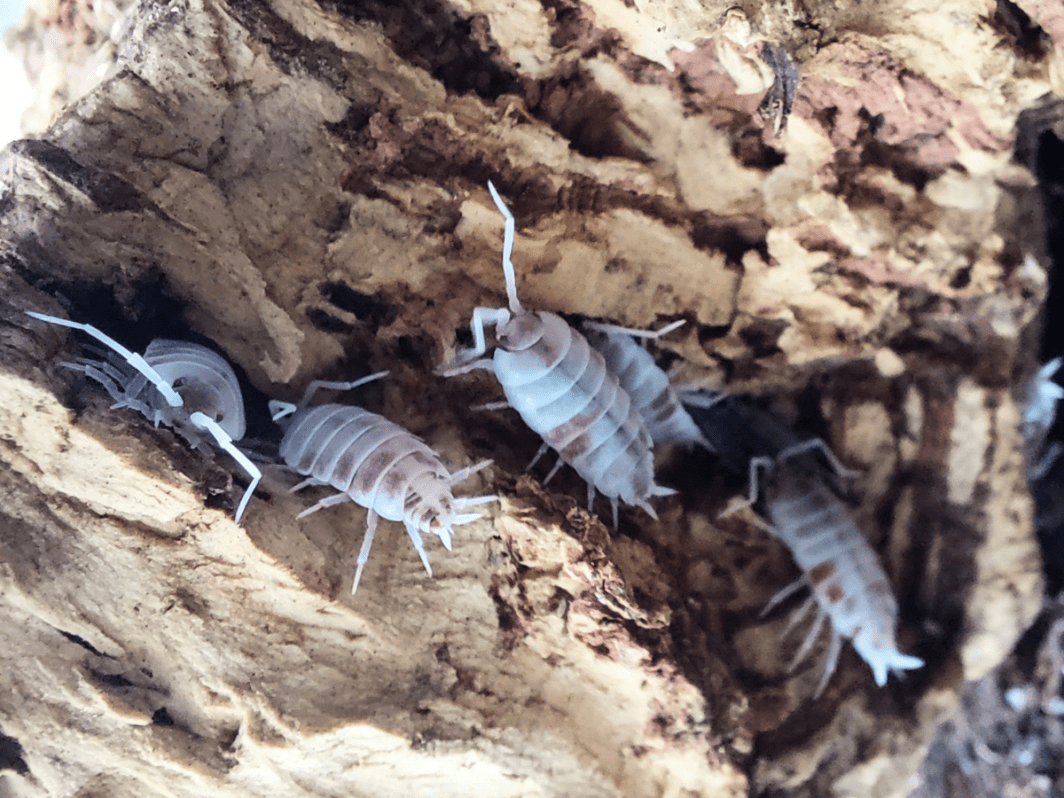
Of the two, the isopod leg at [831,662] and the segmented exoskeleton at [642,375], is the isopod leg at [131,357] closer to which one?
the segmented exoskeleton at [642,375]

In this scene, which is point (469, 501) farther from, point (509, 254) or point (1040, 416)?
point (1040, 416)

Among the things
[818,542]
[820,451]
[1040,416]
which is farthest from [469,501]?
[1040,416]

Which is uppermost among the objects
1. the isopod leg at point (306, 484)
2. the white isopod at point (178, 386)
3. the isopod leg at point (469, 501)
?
the white isopod at point (178, 386)

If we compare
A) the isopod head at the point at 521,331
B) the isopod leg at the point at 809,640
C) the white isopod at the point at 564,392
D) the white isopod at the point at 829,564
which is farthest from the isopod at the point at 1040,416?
the isopod head at the point at 521,331

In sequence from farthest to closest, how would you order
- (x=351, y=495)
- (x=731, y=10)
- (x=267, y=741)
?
(x=351, y=495), (x=267, y=741), (x=731, y=10)

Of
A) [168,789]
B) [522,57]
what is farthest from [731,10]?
[168,789]

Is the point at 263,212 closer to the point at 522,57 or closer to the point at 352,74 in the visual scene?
the point at 352,74
